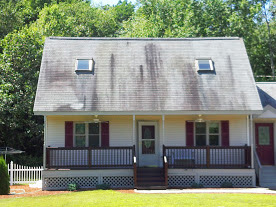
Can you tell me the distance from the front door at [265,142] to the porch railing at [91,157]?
21.9 ft

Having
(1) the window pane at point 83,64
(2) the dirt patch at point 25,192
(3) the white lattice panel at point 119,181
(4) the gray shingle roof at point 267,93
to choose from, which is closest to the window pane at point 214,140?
(4) the gray shingle roof at point 267,93

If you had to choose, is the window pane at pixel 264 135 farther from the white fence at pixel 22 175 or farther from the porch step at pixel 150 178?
the white fence at pixel 22 175

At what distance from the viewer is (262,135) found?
79.0 feet

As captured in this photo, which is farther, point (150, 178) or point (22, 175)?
point (22, 175)

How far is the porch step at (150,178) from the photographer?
67.9 ft

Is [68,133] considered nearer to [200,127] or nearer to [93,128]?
[93,128]

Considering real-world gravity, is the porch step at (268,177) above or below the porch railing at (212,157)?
below

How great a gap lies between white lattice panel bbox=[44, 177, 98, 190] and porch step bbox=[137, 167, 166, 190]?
1.99 m

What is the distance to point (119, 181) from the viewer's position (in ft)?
70.4

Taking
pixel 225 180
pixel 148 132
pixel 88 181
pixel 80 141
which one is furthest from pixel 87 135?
pixel 225 180

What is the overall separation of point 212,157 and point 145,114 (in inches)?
141

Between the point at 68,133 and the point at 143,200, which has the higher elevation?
Result: the point at 68,133

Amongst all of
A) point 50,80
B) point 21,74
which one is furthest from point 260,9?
point 50,80

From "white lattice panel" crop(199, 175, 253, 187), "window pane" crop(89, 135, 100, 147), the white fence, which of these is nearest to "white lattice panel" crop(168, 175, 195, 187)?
"white lattice panel" crop(199, 175, 253, 187)
